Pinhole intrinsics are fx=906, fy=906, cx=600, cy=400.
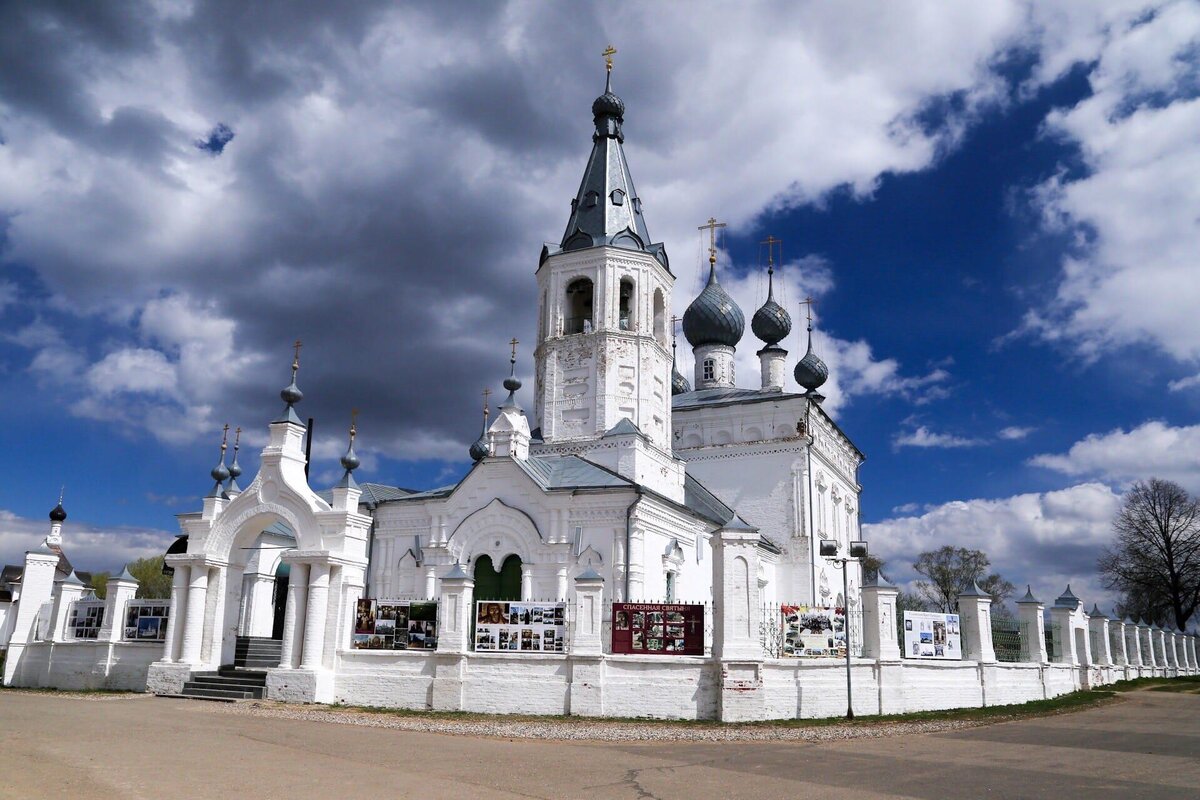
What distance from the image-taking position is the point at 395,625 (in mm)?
16703

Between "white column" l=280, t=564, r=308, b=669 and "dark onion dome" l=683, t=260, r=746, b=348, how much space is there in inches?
842

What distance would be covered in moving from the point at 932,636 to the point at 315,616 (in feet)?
37.8

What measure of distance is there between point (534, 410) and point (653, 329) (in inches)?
162

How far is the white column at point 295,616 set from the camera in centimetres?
1697

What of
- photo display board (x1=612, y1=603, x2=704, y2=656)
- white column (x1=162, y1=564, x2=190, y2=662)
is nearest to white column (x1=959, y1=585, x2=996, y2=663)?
photo display board (x1=612, y1=603, x2=704, y2=656)

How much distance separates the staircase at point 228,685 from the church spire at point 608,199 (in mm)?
13960

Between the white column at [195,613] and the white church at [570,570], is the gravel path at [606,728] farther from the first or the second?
the white column at [195,613]

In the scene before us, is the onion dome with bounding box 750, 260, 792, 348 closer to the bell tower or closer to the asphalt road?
the bell tower

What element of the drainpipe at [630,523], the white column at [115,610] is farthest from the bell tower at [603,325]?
the white column at [115,610]

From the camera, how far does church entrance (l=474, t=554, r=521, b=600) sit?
21.0 meters

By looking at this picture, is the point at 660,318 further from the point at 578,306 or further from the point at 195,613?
the point at 195,613

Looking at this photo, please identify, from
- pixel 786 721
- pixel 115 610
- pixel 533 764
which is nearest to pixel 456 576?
pixel 786 721

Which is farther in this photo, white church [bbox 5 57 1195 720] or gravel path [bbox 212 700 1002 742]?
white church [bbox 5 57 1195 720]

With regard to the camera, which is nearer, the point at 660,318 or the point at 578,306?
the point at 578,306
